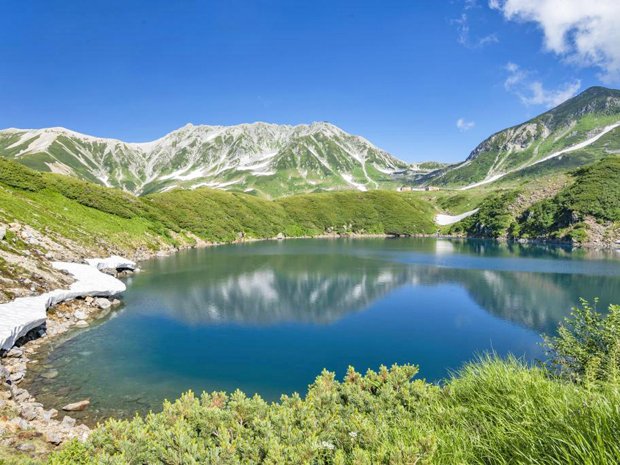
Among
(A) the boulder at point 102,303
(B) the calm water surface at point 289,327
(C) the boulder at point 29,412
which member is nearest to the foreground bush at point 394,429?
(C) the boulder at point 29,412

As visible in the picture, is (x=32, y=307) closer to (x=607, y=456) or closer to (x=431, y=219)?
(x=607, y=456)

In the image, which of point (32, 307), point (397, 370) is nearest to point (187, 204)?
point (32, 307)

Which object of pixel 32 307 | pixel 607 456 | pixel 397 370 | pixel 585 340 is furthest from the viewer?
pixel 32 307

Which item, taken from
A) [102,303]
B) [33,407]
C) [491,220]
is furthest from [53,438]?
[491,220]

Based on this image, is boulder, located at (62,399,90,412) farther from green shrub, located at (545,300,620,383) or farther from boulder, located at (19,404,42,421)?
green shrub, located at (545,300,620,383)

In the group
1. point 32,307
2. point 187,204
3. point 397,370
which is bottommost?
point 32,307

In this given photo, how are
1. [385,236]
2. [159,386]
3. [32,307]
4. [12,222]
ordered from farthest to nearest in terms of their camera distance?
[385,236], [12,222], [32,307], [159,386]

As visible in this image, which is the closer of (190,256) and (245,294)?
(245,294)

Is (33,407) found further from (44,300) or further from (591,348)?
(591,348)

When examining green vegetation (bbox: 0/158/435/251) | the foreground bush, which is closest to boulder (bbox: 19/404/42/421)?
the foreground bush

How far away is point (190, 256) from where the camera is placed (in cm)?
8569

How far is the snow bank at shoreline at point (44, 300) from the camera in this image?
23359mm

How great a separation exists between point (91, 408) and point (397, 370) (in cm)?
1706

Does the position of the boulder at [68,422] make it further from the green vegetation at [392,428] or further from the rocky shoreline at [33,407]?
the green vegetation at [392,428]
